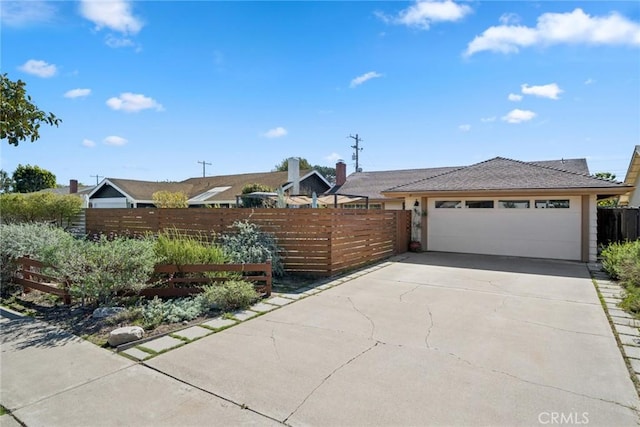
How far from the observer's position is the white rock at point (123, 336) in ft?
13.8

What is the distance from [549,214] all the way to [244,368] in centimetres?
1155

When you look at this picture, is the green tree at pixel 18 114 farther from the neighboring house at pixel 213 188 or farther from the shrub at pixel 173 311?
the neighboring house at pixel 213 188

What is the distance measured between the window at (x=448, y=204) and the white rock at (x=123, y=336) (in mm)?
11341

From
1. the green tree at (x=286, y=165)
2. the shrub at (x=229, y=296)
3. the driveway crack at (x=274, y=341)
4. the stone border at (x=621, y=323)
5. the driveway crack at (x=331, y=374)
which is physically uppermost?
the green tree at (x=286, y=165)

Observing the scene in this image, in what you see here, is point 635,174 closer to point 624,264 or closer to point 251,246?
point 624,264

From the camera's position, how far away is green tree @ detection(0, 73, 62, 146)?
11.3 ft

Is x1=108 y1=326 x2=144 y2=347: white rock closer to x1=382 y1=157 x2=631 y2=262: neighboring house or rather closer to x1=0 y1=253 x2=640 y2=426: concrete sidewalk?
x1=0 y1=253 x2=640 y2=426: concrete sidewalk

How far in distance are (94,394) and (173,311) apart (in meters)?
2.16

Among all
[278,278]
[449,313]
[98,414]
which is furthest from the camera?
[278,278]

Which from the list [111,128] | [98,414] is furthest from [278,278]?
[111,128]

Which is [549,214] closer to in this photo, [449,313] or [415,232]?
[415,232]

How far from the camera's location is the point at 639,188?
15.2m

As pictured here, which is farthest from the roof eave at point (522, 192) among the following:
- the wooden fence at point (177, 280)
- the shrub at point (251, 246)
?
the wooden fence at point (177, 280)

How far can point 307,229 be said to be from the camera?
8461 mm
